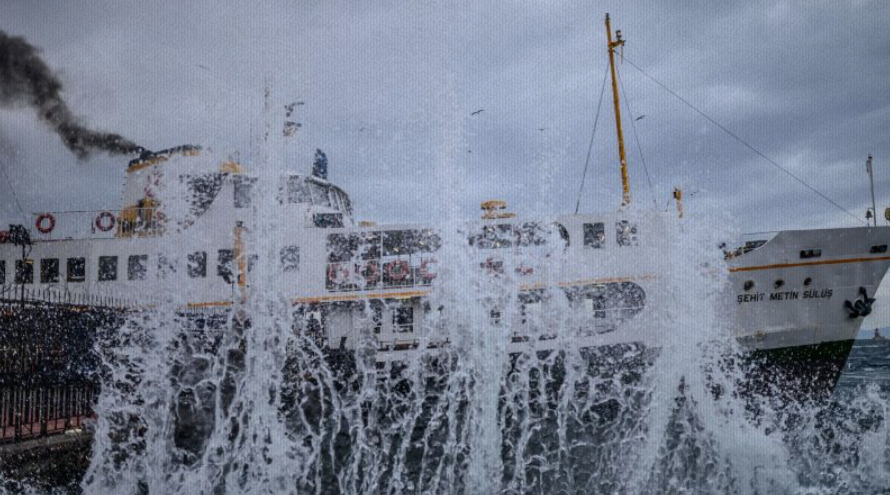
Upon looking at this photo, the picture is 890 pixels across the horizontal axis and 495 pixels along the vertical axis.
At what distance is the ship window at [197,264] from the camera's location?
2033 cm

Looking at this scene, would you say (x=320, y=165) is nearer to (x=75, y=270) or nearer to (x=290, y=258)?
(x=290, y=258)

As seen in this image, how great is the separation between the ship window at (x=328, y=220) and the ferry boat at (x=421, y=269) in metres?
0.05

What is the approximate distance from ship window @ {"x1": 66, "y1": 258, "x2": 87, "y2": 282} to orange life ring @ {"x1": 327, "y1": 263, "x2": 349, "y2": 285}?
9.59m

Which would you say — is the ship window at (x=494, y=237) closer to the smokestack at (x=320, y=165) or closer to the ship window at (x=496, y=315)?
the ship window at (x=496, y=315)

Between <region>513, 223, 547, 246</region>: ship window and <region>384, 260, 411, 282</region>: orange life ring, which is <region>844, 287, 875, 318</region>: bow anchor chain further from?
<region>384, 260, 411, 282</region>: orange life ring

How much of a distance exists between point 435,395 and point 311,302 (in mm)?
5358

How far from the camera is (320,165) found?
78.1ft

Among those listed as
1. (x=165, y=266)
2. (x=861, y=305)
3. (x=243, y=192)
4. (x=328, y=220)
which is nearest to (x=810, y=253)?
(x=861, y=305)

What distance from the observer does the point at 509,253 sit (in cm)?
1836

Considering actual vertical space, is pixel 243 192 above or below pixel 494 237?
above

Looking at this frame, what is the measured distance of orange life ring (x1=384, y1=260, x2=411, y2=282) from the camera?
1934 cm

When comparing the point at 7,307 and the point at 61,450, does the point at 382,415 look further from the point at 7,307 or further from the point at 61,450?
the point at 7,307

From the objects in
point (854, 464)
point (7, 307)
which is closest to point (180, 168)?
point (7, 307)

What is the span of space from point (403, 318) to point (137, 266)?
33.4 ft
